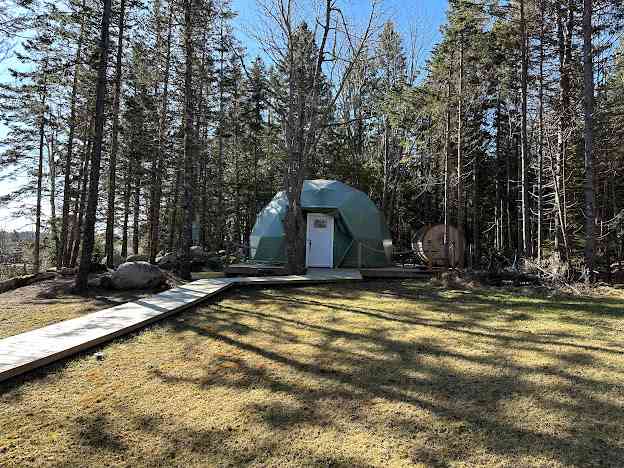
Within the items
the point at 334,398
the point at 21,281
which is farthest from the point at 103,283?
the point at 334,398

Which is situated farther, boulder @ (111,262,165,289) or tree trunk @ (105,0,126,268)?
tree trunk @ (105,0,126,268)

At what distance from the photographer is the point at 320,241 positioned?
13.8m

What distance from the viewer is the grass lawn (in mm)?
2502

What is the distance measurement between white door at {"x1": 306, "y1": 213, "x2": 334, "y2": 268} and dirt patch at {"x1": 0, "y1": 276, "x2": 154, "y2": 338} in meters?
6.22

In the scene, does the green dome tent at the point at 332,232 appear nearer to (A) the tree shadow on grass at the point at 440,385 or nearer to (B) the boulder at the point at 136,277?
(B) the boulder at the point at 136,277

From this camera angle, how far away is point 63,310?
6.69 m

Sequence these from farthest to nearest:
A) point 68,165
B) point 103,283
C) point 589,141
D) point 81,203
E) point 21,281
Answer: point 68,165
point 81,203
point 21,281
point 103,283
point 589,141

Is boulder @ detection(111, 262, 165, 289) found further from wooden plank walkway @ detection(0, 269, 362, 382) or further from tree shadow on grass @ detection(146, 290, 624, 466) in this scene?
tree shadow on grass @ detection(146, 290, 624, 466)

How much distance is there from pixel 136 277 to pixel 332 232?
6.81 m

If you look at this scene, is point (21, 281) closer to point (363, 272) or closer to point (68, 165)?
point (68, 165)

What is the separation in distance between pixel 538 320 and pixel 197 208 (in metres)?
21.0

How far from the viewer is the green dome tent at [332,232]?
13.7 metres

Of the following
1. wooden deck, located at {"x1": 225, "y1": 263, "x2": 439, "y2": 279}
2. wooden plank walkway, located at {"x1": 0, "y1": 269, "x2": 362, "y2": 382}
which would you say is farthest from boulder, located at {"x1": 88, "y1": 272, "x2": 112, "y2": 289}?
wooden deck, located at {"x1": 225, "y1": 263, "x2": 439, "y2": 279}

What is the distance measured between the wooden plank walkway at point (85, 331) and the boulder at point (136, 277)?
124 cm
